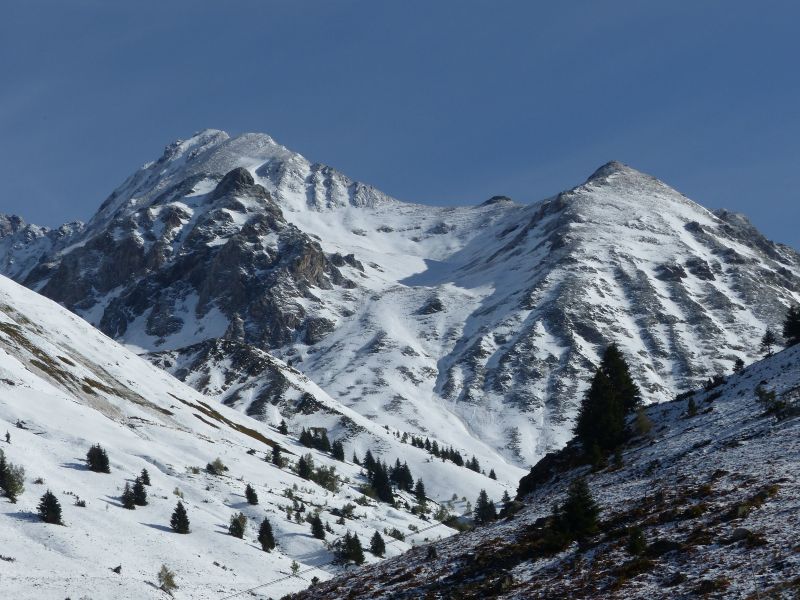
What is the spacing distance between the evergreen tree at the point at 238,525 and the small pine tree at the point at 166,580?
1674 centimetres

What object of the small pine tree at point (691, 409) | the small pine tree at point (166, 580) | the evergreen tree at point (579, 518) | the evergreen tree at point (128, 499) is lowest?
the evergreen tree at point (579, 518)

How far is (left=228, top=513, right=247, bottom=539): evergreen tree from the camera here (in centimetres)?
7757

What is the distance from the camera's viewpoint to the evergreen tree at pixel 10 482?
2569 inches

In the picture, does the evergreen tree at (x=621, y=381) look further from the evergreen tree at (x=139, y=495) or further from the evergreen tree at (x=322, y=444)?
the evergreen tree at (x=322, y=444)

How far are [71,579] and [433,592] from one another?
2776 cm

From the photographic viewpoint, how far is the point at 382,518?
11069 cm

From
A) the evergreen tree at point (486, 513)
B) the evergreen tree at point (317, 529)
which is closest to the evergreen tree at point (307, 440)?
the evergreen tree at point (486, 513)

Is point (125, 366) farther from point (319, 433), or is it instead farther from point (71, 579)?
point (71, 579)

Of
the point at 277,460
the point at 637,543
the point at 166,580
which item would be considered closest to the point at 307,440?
the point at 277,460

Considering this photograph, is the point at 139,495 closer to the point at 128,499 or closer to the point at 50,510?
the point at 128,499

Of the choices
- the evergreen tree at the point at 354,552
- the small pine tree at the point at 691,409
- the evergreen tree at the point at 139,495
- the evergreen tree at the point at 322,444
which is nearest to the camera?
the small pine tree at the point at 691,409

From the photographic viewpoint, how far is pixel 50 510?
206ft

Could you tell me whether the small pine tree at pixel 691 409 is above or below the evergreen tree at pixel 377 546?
above

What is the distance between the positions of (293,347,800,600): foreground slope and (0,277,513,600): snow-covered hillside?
69.1ft
